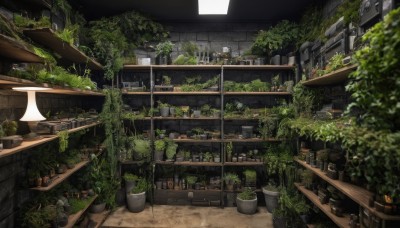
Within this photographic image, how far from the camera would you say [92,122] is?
4.04 m

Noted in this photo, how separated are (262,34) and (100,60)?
3014 mm

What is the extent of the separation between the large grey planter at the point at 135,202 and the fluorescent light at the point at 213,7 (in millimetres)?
3501

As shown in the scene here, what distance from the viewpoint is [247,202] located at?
4512 millimetres

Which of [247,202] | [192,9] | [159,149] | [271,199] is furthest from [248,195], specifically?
[192,9]

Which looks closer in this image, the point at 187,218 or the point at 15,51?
the point at 15,51

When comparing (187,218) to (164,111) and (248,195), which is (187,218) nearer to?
(248,195)

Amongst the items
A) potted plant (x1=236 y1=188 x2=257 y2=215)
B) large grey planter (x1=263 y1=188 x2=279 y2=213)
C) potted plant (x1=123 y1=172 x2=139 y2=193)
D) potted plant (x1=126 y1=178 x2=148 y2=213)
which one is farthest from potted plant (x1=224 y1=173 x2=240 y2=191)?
potted plant (x1=123 y1=172 x2=139 y2=193)

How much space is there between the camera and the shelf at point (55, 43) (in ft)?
8.73

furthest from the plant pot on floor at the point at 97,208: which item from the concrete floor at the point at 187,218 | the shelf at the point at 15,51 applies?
the shelf at the point at 15,51

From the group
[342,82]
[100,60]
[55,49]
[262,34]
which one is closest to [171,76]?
[100,60]

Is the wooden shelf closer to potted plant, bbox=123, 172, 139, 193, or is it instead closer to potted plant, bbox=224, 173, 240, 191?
potted plant, bbox=123, 172, 139, 193

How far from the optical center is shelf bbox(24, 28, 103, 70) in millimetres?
2662

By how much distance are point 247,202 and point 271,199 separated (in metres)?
0.47

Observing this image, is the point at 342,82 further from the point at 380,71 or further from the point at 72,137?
the point at 72,137
